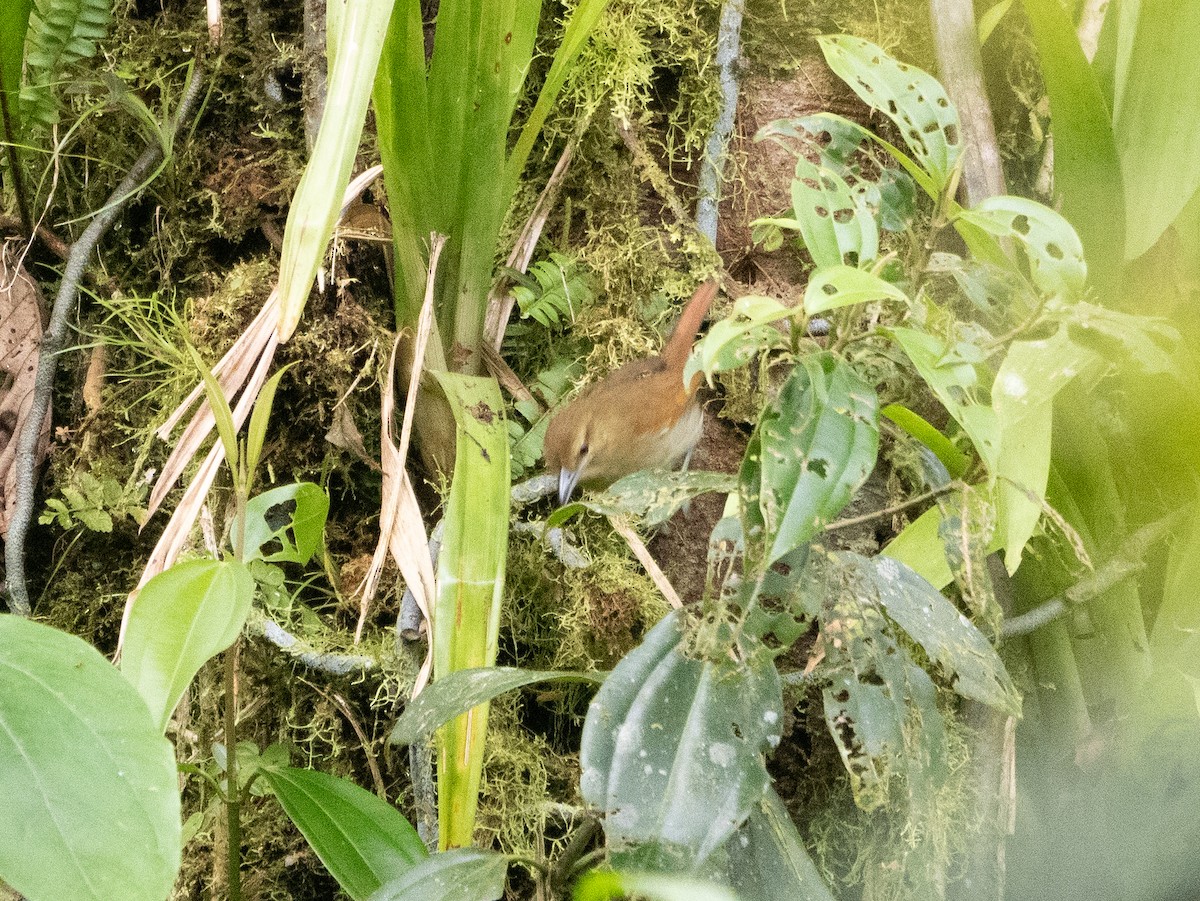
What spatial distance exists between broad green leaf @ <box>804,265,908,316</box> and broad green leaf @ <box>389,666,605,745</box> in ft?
1.80

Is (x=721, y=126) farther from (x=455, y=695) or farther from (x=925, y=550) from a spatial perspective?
(x=455, y=695)

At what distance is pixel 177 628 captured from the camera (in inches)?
46.2

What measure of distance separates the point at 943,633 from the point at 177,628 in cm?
87

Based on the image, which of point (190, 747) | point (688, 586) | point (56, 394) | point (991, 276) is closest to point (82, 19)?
point (56, 394)

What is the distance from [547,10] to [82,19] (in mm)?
917

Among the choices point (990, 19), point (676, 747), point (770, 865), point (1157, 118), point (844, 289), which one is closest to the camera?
point (844, 289)

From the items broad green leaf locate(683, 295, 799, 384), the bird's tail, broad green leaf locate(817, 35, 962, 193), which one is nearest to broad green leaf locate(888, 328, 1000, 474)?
broad green leaf locate(683, 295, 799, 384)

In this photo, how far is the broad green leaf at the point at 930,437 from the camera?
4.51ft

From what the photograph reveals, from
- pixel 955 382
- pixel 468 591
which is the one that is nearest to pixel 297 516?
pixel 468 591

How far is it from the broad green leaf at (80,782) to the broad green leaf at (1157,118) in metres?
1.47

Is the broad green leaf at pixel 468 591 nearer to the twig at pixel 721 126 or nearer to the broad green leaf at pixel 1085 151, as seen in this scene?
the twig at pixel 721 126

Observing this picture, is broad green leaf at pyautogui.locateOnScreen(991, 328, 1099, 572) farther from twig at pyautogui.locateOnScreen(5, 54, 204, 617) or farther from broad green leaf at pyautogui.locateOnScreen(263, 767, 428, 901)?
twig at pyautogui.locateOnScreen(5, 54, 204, 617)

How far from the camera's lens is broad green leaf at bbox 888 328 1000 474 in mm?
984

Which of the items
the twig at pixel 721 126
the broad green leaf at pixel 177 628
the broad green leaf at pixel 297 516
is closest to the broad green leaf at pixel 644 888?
the broad green leaf at pixel 177 628
